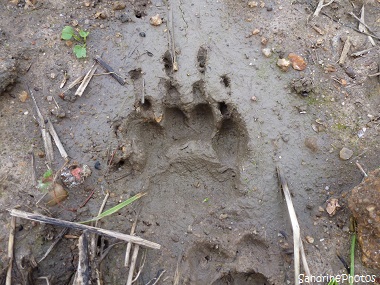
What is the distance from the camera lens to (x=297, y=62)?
2.64 meters

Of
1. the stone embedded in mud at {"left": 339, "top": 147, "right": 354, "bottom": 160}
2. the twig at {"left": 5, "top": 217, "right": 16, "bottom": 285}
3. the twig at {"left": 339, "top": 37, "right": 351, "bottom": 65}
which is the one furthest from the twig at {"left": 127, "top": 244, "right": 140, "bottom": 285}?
the twig at {"left": 339, "top": 37, "right": 351, "bottom": 65}

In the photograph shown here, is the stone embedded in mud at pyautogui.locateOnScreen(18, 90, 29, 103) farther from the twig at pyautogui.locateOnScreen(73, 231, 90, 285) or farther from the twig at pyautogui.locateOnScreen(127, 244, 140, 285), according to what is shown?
the twig at pyautogui.locateOnScreen(127, 244, 140, 285)

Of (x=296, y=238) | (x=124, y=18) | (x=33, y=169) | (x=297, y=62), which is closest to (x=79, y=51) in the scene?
(x=124, y=18)

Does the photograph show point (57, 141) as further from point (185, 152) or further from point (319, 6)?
point (319, 6)

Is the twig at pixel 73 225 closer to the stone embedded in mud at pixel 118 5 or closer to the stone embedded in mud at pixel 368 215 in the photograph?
the stone embedded in mud at pixel 368 215

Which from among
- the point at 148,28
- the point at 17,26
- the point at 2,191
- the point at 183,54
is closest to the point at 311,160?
the point at 183,54

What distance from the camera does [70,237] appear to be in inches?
91.1

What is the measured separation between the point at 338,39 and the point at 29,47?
2.29 meters

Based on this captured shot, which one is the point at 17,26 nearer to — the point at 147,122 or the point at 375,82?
the point at 147,122

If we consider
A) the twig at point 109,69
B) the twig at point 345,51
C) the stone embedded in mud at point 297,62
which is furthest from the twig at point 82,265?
the twig at point 345,51

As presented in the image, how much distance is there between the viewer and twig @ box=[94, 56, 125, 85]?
2.58 m

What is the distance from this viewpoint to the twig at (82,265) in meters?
2.08

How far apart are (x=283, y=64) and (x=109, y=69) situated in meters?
1.24

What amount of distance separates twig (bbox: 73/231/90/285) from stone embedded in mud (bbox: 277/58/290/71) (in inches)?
68.9
